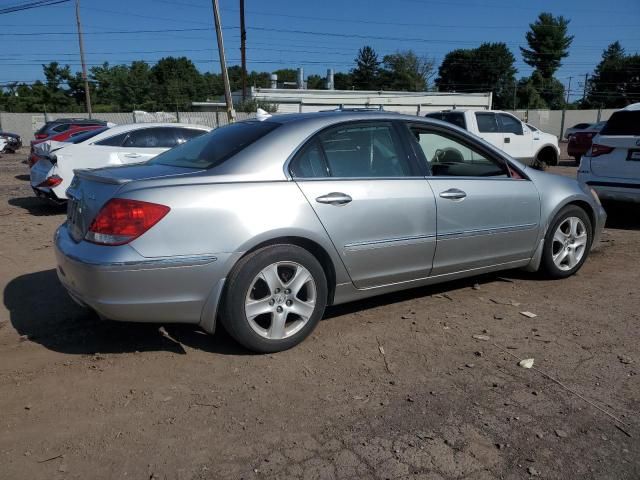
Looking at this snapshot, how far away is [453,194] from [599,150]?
4.65 metres

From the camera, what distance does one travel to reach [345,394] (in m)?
3.17

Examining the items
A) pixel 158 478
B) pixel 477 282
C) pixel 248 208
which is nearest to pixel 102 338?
pixel 248 208

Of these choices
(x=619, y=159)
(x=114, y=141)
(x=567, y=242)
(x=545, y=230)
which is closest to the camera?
(x=545, y=230)

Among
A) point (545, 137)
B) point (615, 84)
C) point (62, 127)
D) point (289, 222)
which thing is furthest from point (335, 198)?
point (615, 84)

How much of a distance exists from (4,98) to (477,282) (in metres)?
66.2

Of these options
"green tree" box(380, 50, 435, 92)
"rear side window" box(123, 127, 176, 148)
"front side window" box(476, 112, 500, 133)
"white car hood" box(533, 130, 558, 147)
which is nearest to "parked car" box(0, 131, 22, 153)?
"rear side window" box(123, 127, 176, 148)

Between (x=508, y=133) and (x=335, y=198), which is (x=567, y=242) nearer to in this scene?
(x=335, y=198)

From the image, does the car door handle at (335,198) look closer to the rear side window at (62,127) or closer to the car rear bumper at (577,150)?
the car rear bumper at (577,150)

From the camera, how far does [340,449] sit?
2.65m

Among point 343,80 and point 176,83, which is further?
point 343,80

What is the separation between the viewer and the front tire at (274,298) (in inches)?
135

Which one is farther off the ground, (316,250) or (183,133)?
(183,133)

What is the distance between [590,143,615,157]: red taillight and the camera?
7.71m

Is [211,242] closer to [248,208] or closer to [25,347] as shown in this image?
[248,208]
